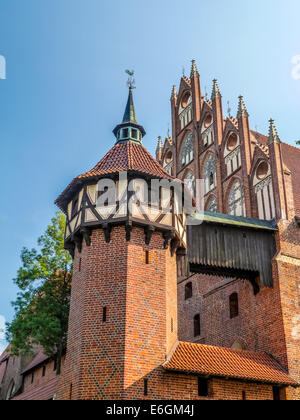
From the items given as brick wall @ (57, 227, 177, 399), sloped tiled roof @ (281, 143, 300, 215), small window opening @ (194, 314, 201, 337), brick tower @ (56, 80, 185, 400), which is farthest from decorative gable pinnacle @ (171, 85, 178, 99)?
brick wall @ (57, 227, 177, 399)

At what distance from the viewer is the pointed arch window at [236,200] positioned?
21.0 meters

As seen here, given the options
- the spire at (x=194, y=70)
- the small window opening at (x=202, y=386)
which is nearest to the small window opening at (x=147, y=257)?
the small window opening at (x=202, y=386)

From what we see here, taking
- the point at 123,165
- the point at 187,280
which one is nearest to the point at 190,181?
the point at 187,280

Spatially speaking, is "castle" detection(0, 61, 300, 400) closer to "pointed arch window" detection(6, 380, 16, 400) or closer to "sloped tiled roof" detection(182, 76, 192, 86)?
"sloped tiled roof" detection(182, 76, 192, 86)

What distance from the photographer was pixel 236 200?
70.4 feet

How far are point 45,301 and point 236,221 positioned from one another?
726cm

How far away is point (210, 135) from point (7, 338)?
40.9 feet

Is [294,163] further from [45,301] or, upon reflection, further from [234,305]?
[45,301]

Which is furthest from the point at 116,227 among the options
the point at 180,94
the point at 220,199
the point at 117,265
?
the point at 180,94

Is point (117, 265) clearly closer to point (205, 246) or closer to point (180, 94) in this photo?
point (205, 246)

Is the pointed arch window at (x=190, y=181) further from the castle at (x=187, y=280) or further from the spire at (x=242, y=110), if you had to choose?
the spire at (x=242, y=110)
